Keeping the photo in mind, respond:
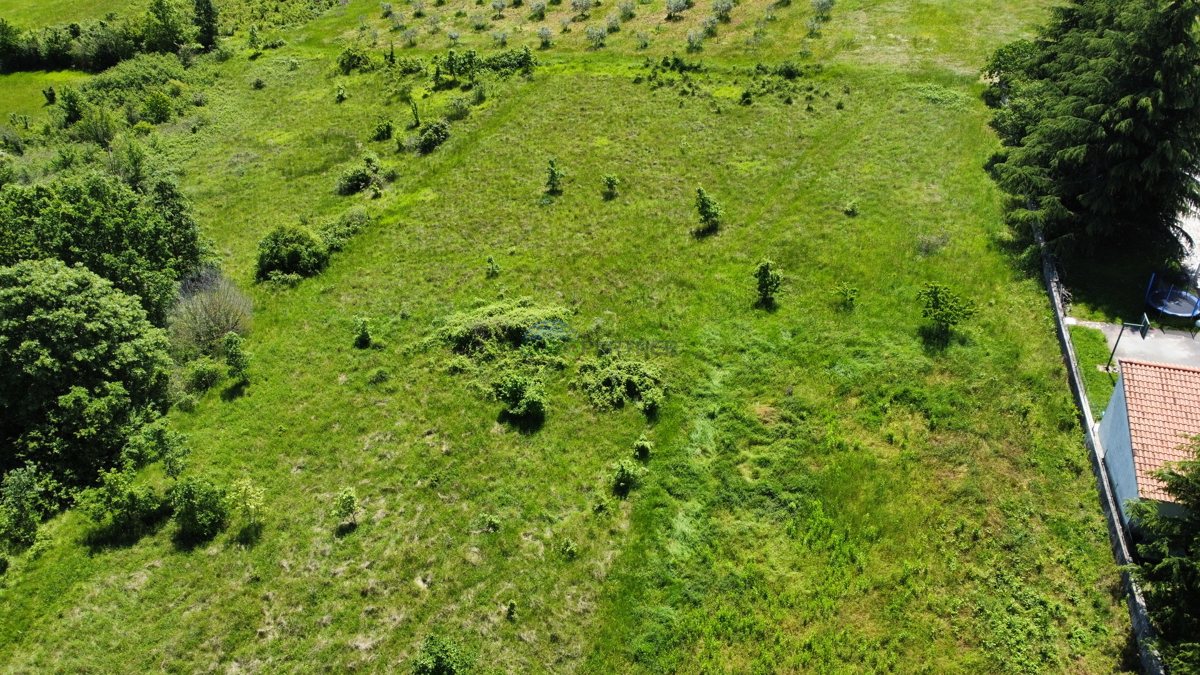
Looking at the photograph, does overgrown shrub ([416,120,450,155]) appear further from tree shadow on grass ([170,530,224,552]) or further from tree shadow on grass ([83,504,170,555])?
tree shadow on grass ([170,530,224,552])

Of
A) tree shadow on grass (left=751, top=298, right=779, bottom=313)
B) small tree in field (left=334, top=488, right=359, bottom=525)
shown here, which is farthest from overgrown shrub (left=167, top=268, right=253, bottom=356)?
tree shadow on grass (left=751, top=298, right=779, bottom=313)

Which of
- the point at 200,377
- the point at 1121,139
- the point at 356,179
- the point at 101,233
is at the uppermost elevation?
the point at 101,233

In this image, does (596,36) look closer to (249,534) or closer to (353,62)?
(353,62)

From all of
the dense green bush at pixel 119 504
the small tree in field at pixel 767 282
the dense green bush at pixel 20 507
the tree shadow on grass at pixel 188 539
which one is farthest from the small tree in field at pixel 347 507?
the small tree in field at pixel 767 282

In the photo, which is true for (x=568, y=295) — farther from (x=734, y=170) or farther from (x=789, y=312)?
(x=734, y=170)

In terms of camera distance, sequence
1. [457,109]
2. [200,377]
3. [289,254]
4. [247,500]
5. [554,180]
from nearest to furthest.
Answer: [247,500] < [200,377] < [289,254] < [554,180] < [457,109]

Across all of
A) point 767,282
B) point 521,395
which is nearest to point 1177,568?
point 767,282
